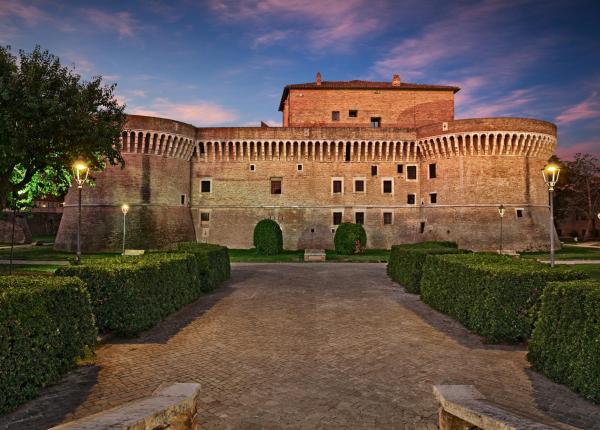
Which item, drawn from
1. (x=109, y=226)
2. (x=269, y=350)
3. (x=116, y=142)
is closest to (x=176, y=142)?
(x=109, y=226)

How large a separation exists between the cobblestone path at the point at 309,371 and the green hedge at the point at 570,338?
25 centimetres

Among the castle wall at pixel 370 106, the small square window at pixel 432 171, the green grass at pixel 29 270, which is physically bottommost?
the green grass at pixel 29 270

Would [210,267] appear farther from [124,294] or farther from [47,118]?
[47,118]

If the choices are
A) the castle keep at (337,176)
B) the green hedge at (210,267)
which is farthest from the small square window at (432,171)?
the green hedge at (210,267)

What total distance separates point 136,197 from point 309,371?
30.4 meters

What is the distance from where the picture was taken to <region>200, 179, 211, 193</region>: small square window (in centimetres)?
3781

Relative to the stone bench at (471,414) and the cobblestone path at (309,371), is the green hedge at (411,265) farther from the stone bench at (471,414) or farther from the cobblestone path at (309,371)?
the stone bench at (471,414)

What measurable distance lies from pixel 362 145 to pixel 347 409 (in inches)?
1329

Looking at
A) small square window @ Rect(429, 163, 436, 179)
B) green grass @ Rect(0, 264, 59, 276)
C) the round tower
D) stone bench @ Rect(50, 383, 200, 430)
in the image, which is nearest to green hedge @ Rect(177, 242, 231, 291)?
green grass @ Rect(0, 264, 59, 276)

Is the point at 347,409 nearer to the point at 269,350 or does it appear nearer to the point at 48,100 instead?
the point at 269,350

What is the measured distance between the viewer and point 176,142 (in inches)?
1383

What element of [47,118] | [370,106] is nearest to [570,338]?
[47,118]

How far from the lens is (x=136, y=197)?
33469mm

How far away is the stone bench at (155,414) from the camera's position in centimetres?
370
